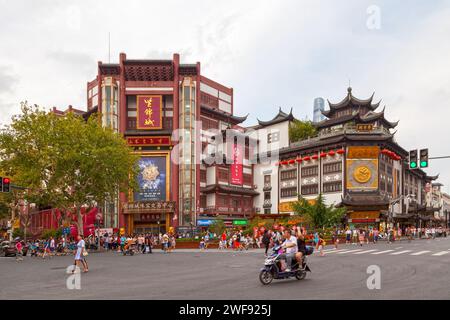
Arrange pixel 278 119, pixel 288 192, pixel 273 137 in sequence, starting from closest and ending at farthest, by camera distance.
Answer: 1. pixel 288 192
2. pixel 273 137
3. pixel 278 119

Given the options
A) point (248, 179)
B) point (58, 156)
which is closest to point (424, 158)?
point (58, 156)

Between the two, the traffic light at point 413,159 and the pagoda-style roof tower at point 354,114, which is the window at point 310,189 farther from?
the traffic light at point 413,159

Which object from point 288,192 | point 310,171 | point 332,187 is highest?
point 310,171

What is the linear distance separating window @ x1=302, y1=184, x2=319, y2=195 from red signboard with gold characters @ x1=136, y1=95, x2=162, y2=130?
2313 cm

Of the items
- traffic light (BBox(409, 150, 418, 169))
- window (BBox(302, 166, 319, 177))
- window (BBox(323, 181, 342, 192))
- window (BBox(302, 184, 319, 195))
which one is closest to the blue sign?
window (BBox(302, 184, 319, 195))

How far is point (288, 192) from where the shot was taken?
7238 centimetres

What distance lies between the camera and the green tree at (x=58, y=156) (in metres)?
40.2

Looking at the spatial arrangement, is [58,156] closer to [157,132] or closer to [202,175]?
[157,132]

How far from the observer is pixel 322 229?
49531 millimetres

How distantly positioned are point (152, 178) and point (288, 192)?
21446 mm

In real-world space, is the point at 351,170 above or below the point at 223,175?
above

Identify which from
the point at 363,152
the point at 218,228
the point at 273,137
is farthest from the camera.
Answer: the point at 273,137

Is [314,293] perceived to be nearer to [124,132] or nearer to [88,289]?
[88,289]

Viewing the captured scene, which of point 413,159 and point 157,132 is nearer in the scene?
point 413,159
